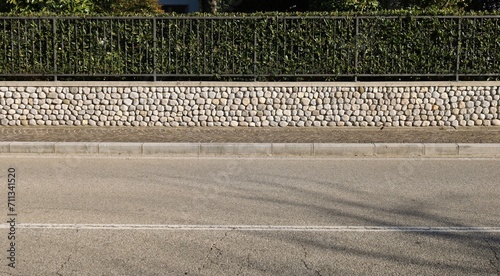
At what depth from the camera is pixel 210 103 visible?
48.3 feet

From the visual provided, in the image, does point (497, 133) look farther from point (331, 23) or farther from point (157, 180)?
Answer: point (157, 180)

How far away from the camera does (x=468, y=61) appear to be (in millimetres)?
15148

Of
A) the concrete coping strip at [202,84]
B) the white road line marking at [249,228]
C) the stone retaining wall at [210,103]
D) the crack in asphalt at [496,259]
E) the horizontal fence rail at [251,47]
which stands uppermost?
the horizontal fence rail at [251,47]

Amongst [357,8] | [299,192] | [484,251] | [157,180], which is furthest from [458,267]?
[357,8]

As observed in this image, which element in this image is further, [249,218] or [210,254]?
[249,218]

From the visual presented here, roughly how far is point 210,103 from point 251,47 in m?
1.49

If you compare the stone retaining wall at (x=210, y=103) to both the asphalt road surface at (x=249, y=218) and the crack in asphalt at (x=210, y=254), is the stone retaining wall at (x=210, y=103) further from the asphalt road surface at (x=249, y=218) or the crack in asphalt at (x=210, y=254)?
the crack in asphalt at (x=210, y=254)

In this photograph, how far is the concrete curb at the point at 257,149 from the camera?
11945mm

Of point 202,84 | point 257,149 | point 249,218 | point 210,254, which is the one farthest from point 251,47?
point 210,254

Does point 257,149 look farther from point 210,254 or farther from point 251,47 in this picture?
point 210,254

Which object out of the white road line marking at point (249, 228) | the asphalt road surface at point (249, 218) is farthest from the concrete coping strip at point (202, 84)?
the white road line marking at point (249, 228)

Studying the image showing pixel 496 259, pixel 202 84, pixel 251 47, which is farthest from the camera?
pixel 251 47

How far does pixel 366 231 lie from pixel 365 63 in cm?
880

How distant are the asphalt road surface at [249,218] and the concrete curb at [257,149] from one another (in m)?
0.84
